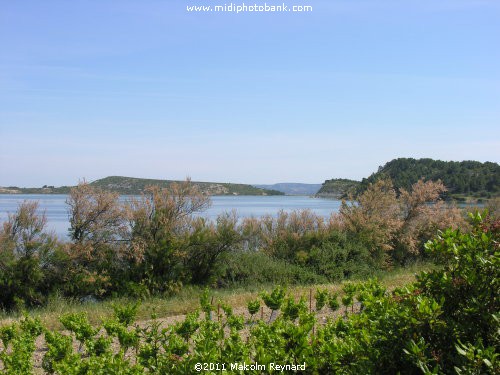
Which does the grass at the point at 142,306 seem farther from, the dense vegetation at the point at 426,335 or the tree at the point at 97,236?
the dense vegetation at the point at 426,335

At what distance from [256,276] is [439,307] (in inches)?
485

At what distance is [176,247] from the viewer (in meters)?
14.7

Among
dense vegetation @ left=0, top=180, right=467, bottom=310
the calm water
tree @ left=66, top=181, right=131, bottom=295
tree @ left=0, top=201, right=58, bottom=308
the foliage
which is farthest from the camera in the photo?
the foliage

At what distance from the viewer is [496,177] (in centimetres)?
3997

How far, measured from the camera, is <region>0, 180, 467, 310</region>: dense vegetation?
43.5 ft

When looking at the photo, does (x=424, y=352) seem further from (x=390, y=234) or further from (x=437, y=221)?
(x=437, y=221)

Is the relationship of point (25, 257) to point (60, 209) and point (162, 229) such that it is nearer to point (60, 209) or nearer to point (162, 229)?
point (162, 229)

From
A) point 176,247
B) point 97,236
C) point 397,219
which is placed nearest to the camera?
point 97,236

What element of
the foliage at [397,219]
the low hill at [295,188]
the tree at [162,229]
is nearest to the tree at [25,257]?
the tree at [162,229]

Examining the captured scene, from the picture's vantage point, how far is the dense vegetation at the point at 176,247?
13.2 meters

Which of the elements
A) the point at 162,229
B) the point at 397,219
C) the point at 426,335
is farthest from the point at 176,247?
the point at 426,335

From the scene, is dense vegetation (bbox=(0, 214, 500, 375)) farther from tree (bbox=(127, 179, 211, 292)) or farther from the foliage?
the foliage

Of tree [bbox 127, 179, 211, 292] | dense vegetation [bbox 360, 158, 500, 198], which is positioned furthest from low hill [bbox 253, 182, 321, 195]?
tree [bbox 127, 179, 211, 292]

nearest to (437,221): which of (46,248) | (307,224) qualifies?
(307,224)
